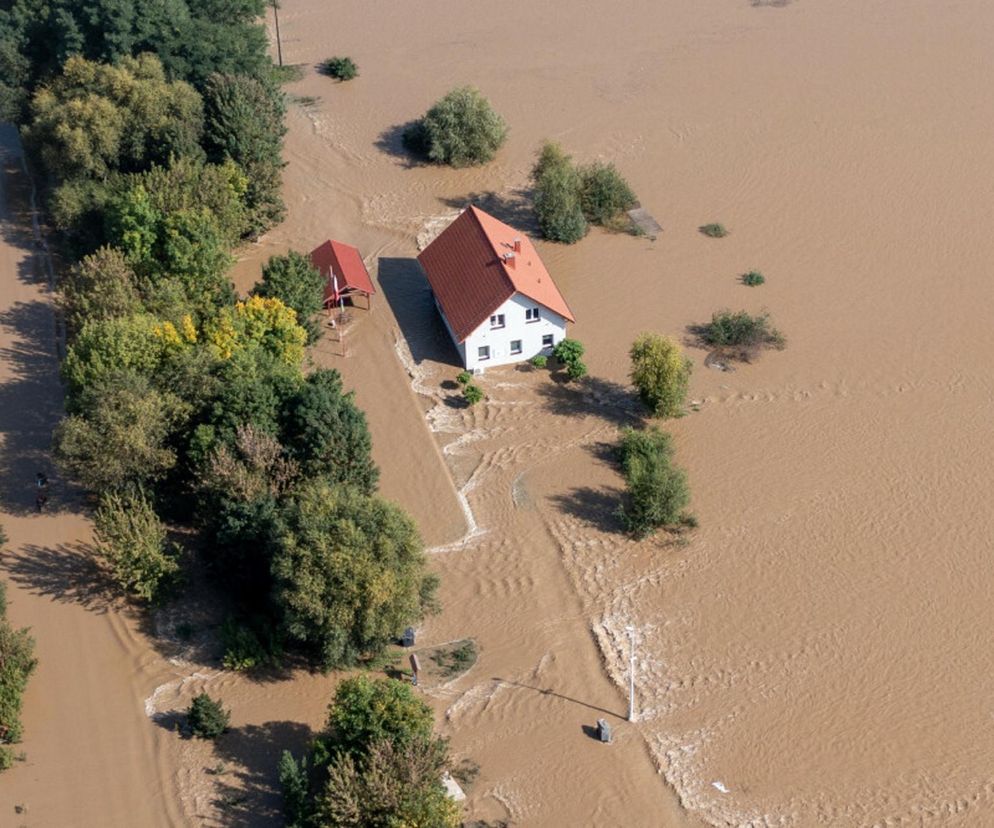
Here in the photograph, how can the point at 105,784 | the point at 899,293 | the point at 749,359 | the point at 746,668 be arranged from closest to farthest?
the point at 105,784 < the point at 746,668 < the point at 749,359 < the point at 899,293

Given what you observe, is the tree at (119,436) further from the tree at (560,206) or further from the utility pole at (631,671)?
the tree at (560,206)

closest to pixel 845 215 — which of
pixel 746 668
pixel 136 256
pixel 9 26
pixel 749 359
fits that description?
pixel 749 359

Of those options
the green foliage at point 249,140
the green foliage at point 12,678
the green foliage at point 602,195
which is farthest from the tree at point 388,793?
the green foliage at point 602,195

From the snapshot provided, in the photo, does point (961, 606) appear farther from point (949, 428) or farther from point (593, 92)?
point (593, 92)

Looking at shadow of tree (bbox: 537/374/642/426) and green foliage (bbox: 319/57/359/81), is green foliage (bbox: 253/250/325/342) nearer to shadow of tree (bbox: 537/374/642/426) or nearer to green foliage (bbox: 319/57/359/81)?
shadow of tree (bbox: 537/374/642/426)

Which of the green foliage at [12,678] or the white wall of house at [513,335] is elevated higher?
the white wall of house at [513,335]
